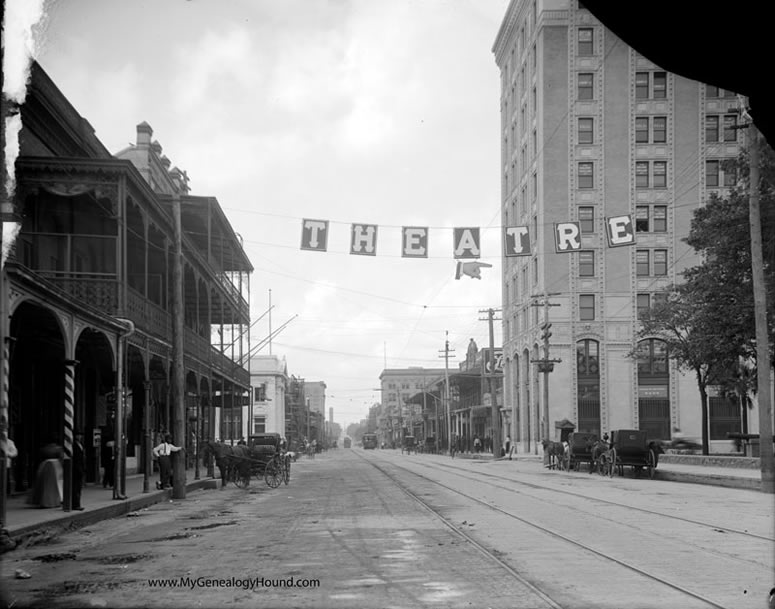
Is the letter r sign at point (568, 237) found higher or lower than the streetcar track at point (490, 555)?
higher

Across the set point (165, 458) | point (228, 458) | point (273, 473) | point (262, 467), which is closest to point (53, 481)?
point (165, 458)

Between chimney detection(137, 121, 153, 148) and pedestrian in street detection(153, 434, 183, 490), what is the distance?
16.1 m

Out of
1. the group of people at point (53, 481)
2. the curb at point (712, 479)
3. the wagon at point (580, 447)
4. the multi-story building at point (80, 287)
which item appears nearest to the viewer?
the group of people at point (53, 481)

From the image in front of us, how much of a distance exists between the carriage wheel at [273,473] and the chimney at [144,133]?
15263 mm

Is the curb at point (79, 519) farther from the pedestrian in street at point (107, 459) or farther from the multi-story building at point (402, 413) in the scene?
the multi-story building at point (402, 413)

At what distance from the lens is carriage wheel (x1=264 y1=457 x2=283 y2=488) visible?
28.5 m

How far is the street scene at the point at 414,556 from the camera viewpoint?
858 cm

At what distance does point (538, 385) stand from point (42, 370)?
42.8 meters

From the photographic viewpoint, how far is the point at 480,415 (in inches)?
3497

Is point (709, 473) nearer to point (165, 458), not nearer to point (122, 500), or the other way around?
point (165, 458)

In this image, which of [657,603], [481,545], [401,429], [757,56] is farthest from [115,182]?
[401,429]

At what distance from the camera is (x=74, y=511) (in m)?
17.1

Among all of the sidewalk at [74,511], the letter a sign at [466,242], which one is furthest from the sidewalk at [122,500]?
the letter a sign at [466,242]

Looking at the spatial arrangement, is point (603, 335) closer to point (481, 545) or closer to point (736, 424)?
point (736, 424)
